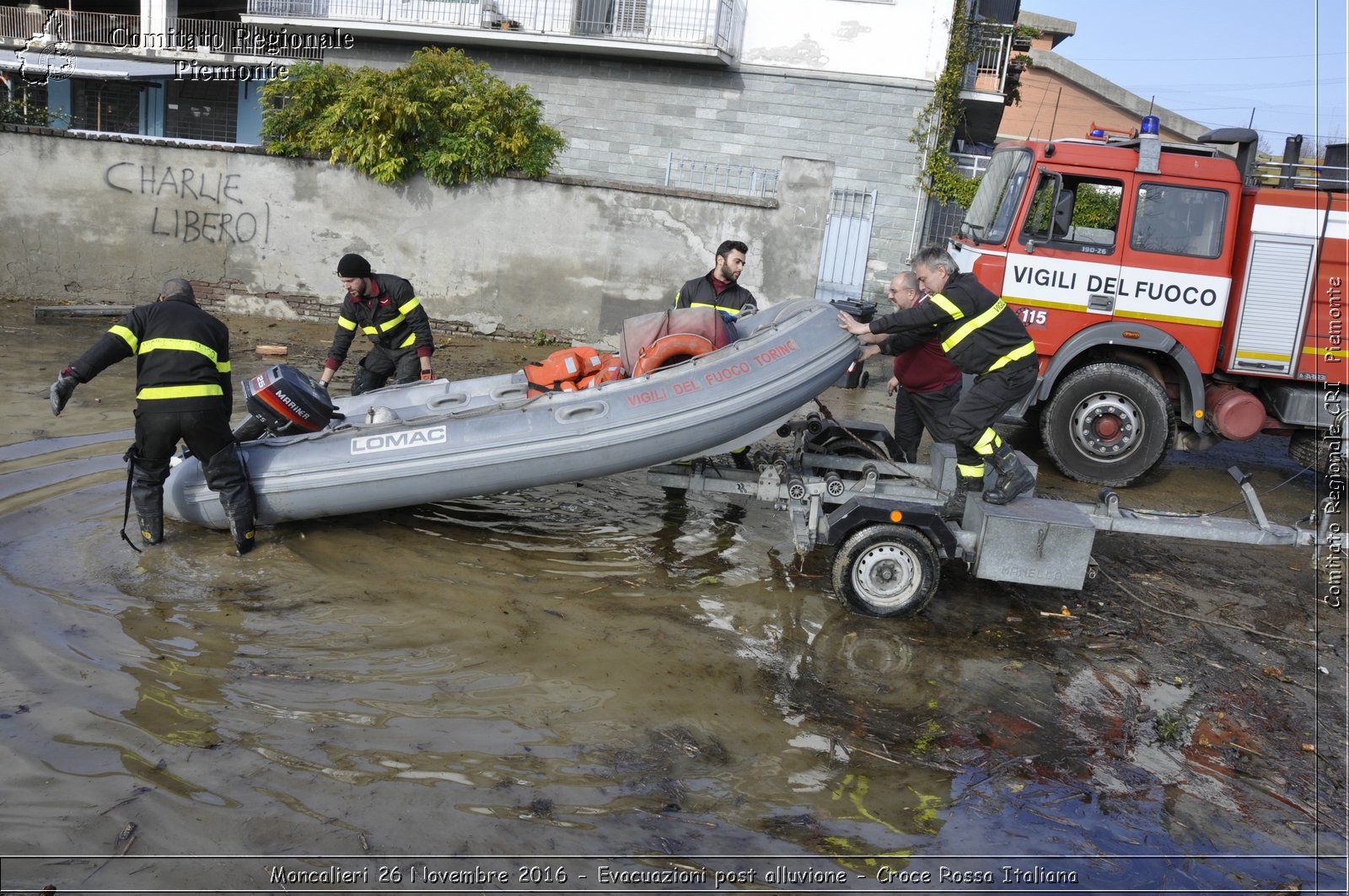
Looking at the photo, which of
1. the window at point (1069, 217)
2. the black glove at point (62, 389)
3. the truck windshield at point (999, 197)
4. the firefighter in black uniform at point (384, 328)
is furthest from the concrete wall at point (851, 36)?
the black glove at point (62, 389)

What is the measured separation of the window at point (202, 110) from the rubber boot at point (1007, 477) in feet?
65.9

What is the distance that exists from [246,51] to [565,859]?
20.7 m

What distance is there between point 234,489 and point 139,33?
20.5 metres

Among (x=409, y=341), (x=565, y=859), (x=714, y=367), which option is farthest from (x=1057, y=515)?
(x=409, y=341)

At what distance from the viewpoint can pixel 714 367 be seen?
18.6 ft

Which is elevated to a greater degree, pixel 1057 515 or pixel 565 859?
pixel 1057 515

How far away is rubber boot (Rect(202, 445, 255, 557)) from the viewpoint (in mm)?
5383

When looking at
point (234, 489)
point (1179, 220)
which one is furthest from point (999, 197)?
point (234, 489)

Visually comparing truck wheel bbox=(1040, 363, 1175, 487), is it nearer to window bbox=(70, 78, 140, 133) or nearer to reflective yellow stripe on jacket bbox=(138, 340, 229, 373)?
reflective yellow stripe on jacket bbox=(138, 340, 229, 373)

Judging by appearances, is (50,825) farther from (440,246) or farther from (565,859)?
(440,246)

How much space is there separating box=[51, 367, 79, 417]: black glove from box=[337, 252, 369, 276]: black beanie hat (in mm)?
1797

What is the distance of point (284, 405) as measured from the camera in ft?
19.0

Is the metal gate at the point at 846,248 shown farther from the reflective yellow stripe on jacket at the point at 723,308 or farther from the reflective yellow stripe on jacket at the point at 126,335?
the reflective yellow stripe on jacket at the point at 126,335

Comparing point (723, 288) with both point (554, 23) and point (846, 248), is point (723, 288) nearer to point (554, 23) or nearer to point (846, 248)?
point (846, 248)
